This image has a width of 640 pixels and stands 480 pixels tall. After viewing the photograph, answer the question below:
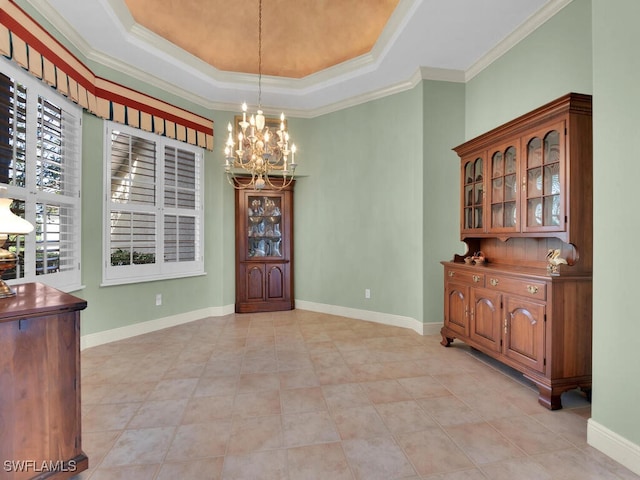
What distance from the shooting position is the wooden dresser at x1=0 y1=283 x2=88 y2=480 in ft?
4.49

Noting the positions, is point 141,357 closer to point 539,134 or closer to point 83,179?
point 83,179

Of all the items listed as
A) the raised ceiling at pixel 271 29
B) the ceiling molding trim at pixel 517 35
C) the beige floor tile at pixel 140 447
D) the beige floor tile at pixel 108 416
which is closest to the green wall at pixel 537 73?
the ceiling molding trim at pixel 517 35

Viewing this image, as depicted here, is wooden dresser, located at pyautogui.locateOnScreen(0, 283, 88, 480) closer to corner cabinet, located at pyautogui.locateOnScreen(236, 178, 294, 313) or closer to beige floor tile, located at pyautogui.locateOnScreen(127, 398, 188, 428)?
beige floor tile, located at pyautogui.locateOnScreen(127, 398, 188, 428)

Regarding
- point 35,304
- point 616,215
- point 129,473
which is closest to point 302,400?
point 129,473

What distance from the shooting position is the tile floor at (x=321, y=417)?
1692mm

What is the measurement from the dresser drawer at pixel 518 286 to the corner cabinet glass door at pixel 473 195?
0.58 metres

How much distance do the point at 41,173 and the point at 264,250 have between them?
290cm

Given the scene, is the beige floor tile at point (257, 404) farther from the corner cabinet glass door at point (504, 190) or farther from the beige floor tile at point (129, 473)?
the corner cabinet glass door at point (504, 190)

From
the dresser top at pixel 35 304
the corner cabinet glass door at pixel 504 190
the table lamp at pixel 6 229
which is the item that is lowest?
the dresser top at pixel 35 304

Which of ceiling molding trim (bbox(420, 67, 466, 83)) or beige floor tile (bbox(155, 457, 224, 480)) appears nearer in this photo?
beige floor tile (bbox(155, 457, 224, 480))

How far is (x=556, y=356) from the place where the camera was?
2230 millimetres

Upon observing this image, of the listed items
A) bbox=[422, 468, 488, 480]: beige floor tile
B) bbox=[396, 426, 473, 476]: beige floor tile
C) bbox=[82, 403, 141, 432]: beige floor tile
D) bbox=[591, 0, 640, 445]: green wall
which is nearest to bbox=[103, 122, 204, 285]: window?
bbox=[82, 403, 141, 432]: beige floor tile

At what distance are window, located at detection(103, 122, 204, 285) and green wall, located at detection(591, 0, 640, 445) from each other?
14.4ft

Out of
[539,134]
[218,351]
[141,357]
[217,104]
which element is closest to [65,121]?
[217,104]
